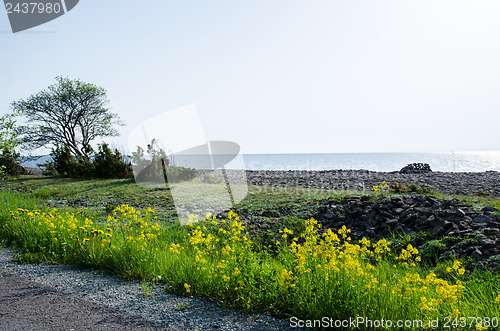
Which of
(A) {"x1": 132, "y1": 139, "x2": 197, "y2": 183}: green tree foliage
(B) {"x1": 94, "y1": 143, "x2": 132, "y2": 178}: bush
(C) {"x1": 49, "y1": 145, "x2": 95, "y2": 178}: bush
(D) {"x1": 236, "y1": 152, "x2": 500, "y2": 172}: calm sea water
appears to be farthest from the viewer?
(D) {"x1": 236, "y1": 152, "x2": 500, "y2": 172}: calm sea water

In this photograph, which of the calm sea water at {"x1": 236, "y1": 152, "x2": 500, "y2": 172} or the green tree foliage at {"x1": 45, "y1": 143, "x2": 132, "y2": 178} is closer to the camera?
the green tree foliage at {"x1": 45, "y1": 143, "x2": 132, "y2": 178}

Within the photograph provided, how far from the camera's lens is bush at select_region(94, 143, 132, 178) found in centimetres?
1627

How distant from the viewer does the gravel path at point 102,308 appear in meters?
2.72

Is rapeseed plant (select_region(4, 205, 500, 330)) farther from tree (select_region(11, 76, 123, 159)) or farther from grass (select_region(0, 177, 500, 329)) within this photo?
tree (select_region(11, 76, 123, 159))

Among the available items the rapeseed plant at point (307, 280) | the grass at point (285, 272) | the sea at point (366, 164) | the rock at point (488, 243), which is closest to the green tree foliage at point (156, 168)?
the sea at point (366, 164)

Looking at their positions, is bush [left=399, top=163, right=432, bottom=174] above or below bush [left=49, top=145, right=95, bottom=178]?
below

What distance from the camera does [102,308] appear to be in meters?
3.03

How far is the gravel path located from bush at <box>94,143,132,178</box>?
12.8 meters

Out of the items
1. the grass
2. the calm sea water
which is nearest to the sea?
the calm sea water

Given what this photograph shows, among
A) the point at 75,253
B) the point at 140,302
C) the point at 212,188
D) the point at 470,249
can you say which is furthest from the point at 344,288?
the point at 212,188

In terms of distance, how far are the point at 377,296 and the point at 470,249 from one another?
3.01m

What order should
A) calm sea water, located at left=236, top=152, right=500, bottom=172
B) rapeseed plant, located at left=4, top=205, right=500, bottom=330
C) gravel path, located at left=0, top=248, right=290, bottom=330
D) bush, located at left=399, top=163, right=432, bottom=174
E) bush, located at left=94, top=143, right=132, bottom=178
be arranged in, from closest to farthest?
rapeseed plant, located at left=4, top=205, right=500, bottom=330 < gravel path, located at left=0, top=248, right=290, bottom=330 < bush, located at left=94, top=143, right=132, bottom=178 < bush, located at left=399, top=163, right=432, bottom=174 < calm sea water, located at left=236, top=152, right=500, bottom=172

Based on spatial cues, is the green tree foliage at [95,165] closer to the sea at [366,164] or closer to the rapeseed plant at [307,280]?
the sea at [366,164]

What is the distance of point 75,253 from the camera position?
447cm
